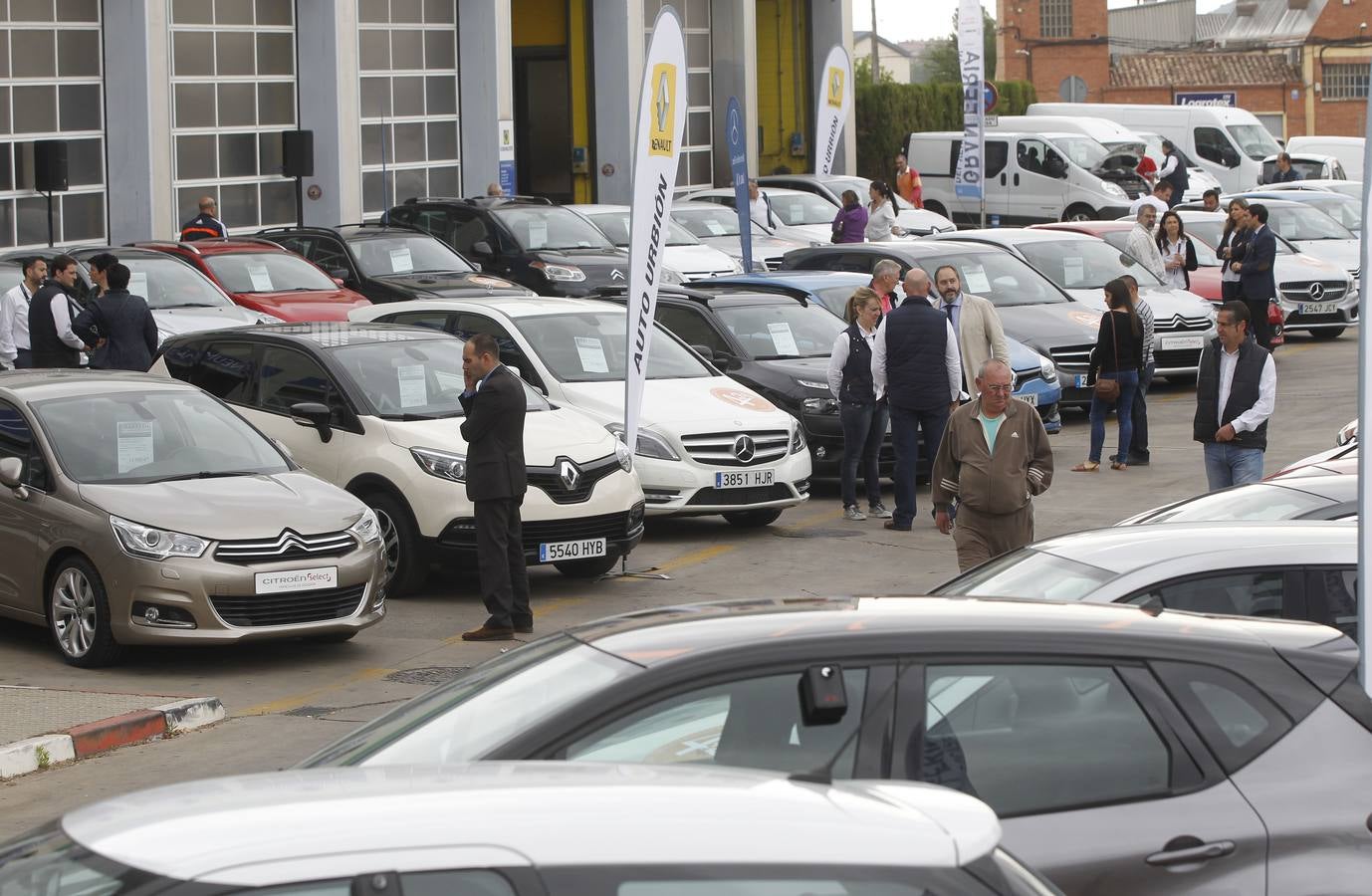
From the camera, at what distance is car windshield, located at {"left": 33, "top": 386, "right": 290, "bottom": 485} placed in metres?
10.8

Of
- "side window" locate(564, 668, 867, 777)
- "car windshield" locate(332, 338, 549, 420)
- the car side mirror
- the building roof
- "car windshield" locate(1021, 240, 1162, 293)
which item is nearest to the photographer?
"side window" locate(564, 668, 867, 777)

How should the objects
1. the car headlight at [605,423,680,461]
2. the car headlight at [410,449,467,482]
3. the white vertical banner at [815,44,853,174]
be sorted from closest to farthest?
the car headlight at [410,449,467,482] → the car headlight at [605,423,680,461] → the white vertical banner at [815,44,853,174]

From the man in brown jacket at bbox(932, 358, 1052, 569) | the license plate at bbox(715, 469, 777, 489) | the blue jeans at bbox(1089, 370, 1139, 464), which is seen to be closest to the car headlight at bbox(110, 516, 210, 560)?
the man in brown jacket at bbox(932, 358, 1052, 569)

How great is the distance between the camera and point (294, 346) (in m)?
13.1

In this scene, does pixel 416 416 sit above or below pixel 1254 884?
above

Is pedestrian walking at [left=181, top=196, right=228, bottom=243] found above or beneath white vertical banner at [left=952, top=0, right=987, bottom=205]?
beneath

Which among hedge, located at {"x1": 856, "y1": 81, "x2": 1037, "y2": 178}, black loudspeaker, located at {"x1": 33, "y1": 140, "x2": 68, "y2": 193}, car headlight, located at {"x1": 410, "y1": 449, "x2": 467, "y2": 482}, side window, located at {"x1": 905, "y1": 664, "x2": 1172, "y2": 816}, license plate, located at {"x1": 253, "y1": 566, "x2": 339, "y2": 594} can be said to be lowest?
license plate, located at {"x1": 253, "y1": 566, "x2": 339, "y2": 594}

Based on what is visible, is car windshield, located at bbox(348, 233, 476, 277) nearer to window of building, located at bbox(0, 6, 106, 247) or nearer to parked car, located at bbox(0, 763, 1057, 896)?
window of building, located at bbox(0, 6, 106, 247)

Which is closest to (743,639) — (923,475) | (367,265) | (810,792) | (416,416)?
(810,792)

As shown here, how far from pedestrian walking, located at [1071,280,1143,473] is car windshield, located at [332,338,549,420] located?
5.70 meters

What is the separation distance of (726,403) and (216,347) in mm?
3783

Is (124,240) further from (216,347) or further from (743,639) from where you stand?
(743,639)

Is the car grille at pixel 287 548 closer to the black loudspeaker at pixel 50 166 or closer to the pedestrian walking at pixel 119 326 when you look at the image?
the pedestrian walking at pixel 119 326

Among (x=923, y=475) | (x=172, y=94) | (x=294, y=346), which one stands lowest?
(x=923, y=475)
